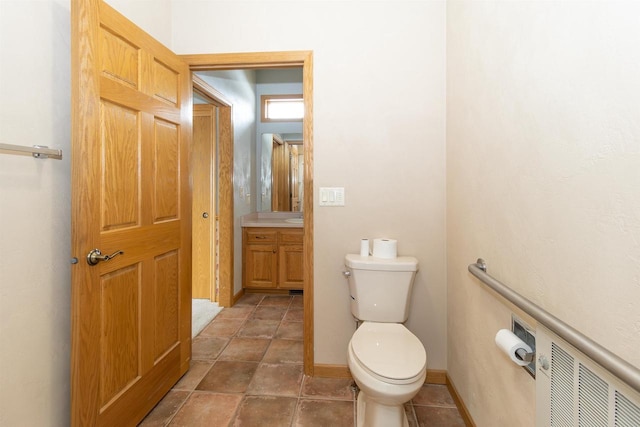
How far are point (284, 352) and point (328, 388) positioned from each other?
53cm

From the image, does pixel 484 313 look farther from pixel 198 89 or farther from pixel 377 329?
pixel 198 89

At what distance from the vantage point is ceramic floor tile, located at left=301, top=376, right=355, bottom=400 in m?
1.83

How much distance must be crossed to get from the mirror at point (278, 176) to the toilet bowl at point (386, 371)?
2.52 metres

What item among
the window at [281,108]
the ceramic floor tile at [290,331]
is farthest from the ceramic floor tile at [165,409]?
the window at [281,108]

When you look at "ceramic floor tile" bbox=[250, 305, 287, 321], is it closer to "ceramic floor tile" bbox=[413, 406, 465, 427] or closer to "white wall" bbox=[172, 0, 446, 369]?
"white wall" bbox=[172, 0, 446, 369]

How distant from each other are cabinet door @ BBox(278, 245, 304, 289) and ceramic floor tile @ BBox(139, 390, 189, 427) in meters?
1.72

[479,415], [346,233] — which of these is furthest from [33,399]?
[479,415]

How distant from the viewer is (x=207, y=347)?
2393 mm

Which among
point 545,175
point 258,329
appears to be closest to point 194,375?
point 258,329

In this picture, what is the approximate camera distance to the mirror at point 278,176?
12.8ft

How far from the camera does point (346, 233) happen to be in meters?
2.00

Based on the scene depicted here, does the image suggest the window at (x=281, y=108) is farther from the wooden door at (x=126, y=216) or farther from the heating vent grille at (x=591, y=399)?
the heating vent grille at (x=591, y=399)

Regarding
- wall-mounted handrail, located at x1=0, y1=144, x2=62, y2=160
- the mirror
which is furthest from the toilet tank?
the mirror

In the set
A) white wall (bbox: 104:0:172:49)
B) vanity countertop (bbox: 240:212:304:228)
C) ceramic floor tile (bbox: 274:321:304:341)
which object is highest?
white wall (bbox: 104:0:172:49)
